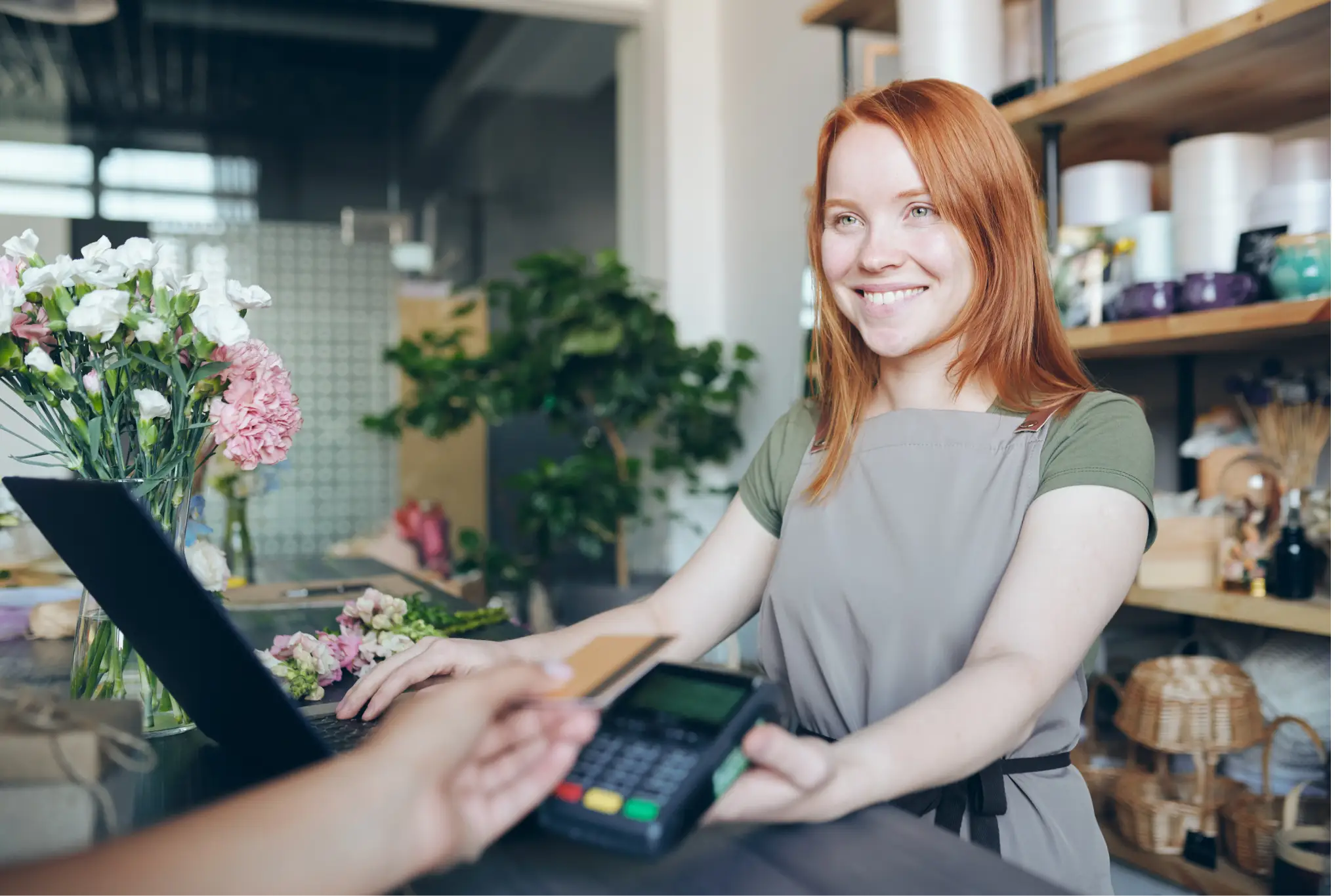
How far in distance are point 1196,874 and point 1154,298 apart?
89 cm

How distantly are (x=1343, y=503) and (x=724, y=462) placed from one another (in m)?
2.28

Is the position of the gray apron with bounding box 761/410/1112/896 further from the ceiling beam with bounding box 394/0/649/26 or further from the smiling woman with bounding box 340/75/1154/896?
the ceiling beam with bounding box 394/0/649/26

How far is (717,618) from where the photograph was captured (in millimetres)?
1121

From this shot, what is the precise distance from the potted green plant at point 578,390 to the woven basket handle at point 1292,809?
1627mm

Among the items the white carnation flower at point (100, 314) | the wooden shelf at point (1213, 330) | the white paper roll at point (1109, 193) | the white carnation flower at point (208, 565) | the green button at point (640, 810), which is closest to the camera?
the green button at point (640, 810)

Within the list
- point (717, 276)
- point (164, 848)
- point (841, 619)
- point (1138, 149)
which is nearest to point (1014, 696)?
point (841, 619)

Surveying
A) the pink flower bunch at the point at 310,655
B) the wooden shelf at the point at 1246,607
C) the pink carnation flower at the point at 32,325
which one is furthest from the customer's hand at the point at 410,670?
the wooden shelf at the point at 1246,607

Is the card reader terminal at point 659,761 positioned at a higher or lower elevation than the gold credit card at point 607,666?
lower

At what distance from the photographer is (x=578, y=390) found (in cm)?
297

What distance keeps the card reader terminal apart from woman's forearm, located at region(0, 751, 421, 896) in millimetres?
93

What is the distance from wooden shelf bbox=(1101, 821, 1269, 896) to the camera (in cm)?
165

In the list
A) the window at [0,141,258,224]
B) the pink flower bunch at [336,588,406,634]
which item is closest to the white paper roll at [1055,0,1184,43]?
the pink flower bunch at [336,588,406,634]

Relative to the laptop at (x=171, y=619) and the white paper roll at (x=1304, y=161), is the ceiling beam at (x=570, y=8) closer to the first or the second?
the white paper roll at (x=1304, y=161)

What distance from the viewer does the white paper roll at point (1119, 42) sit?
1.69 m
